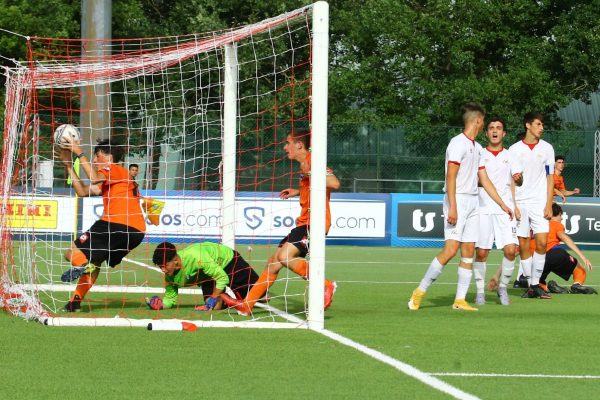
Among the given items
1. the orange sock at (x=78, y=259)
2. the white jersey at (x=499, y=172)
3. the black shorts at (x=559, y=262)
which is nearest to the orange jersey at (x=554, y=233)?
the black shorts at (x=559, y=262)

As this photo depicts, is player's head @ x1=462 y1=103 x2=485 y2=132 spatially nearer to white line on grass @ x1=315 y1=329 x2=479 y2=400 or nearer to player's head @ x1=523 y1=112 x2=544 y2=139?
player's head @ x1=523 y1=112 x2=544 y2=139

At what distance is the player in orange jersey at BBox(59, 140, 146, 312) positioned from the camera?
11469mm

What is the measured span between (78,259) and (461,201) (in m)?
3.80

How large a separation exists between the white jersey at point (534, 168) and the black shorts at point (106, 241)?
479cm

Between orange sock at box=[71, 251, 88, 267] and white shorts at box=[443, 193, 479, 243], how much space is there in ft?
11.6

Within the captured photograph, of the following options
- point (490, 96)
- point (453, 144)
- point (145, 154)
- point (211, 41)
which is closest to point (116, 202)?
point (211, 41)

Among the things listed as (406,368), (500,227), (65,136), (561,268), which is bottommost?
(406,368)

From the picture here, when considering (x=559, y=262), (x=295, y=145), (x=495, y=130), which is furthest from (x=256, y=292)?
(x=559, y=262)

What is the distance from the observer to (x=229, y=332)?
9.94 m

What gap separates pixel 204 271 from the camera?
1146 cm

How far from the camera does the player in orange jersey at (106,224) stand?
11.5 meters

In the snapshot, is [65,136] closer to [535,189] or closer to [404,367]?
[404,367]

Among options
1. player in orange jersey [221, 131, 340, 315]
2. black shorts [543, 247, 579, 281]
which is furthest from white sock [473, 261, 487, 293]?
player in orange jersey [221, 131, 340, 315]

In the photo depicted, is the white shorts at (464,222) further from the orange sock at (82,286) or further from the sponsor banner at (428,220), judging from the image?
the sponsor banner at (428,220)
